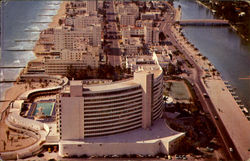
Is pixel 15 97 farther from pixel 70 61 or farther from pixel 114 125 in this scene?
pixel 114 125

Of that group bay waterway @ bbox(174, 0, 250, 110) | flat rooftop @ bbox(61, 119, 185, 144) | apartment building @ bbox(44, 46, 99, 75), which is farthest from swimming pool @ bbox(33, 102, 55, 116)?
bay waterway @ bbox(174, 0, 250, 110)

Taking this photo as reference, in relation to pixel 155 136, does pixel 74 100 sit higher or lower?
higher

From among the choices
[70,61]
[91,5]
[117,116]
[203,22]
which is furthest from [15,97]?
[203,22]

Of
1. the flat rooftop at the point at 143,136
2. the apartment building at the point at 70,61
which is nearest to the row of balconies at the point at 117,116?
the flat rooftop at the point at 143,136

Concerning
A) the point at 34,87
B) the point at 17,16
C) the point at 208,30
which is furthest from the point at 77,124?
the point at 17,16

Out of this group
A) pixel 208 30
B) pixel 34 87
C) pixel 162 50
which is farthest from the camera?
pixel 208 30

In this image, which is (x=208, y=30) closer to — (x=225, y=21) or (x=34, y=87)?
(x=225, y=21)
